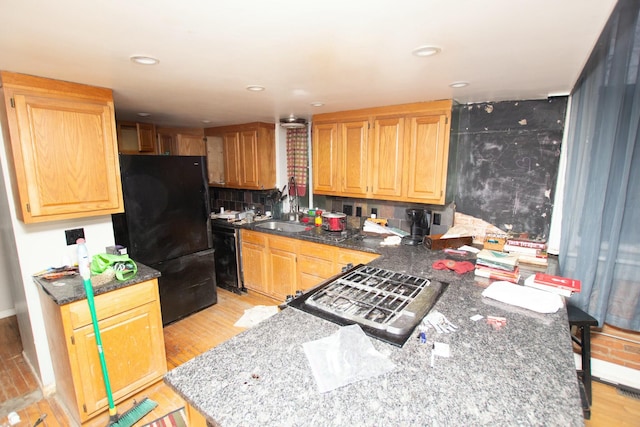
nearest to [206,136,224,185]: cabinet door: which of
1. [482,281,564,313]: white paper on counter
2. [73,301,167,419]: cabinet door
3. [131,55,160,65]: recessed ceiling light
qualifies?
[73,301,167,419]: cabinet door

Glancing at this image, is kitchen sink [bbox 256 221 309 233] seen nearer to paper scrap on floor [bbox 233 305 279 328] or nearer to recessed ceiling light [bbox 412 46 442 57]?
paper scrap on floor [bbox 233 305 279 328]

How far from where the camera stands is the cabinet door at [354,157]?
9.28 feet

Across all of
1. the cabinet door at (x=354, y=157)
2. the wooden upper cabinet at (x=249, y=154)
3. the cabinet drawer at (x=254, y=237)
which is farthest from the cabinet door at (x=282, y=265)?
the wooden upper cabinet at (x=249, y=154)

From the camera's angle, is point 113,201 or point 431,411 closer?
point 431,411

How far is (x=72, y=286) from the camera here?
69.3 inches

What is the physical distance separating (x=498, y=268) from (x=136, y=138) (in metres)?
3.74

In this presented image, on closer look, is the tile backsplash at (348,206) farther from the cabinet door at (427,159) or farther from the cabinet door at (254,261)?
the cabinet door at (254,261)

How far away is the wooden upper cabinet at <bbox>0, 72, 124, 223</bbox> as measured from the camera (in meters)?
1.66

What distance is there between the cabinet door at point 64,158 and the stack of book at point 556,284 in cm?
272

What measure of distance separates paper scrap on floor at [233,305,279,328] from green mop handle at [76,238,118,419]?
3.93 feet

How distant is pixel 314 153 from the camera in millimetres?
3158

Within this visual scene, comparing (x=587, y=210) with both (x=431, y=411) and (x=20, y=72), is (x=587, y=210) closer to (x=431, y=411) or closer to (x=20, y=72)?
(x=431, y=411)

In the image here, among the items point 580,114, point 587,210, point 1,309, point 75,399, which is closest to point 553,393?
point 587,210

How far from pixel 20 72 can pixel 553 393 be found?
2792 mm
